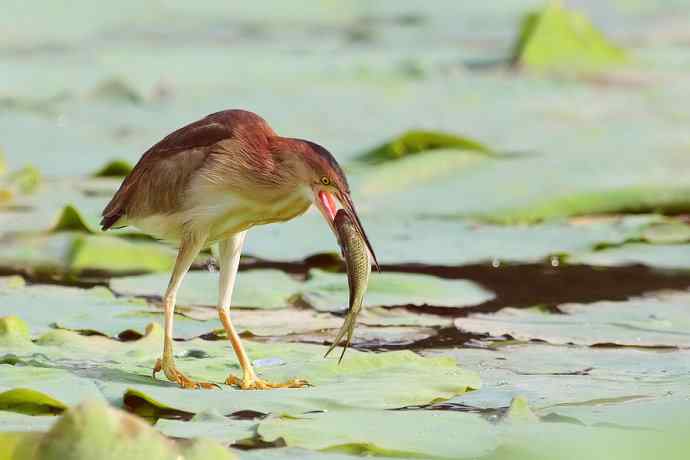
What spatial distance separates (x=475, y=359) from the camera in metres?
4.02

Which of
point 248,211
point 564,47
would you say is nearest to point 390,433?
point 248,211

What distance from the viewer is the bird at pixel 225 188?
365cm

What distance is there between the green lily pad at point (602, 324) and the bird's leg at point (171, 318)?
880 mm

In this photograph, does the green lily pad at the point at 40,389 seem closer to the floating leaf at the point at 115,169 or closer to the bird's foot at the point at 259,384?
the bird's foot at the point at 259,384

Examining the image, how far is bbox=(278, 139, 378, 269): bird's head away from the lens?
3.54m

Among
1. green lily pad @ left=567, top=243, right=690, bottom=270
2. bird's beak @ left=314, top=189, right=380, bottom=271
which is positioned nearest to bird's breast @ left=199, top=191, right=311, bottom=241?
bird's beak @ left=314, top=189, right=380, bottom=271

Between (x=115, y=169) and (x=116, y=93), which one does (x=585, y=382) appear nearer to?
(x=115, y=169)

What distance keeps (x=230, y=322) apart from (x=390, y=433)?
101 cm

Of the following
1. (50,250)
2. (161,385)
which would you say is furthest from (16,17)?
(161,385)

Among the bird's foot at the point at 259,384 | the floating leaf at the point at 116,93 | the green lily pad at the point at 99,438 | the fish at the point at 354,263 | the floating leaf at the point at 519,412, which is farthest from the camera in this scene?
the floating leaf at the point at 116,93

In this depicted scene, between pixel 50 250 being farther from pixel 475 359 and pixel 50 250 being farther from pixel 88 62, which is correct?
pixel 88 62

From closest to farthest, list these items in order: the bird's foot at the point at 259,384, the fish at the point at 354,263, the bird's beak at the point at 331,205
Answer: the fish at the point at 354,263
the bird's beak at the point at 331,205
the bird's foot at the point at 259,384

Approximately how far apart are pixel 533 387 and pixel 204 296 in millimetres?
1428

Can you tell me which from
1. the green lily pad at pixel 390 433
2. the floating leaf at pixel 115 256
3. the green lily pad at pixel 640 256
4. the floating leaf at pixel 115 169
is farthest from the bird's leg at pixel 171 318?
the floating leaf at pixel 115 169
